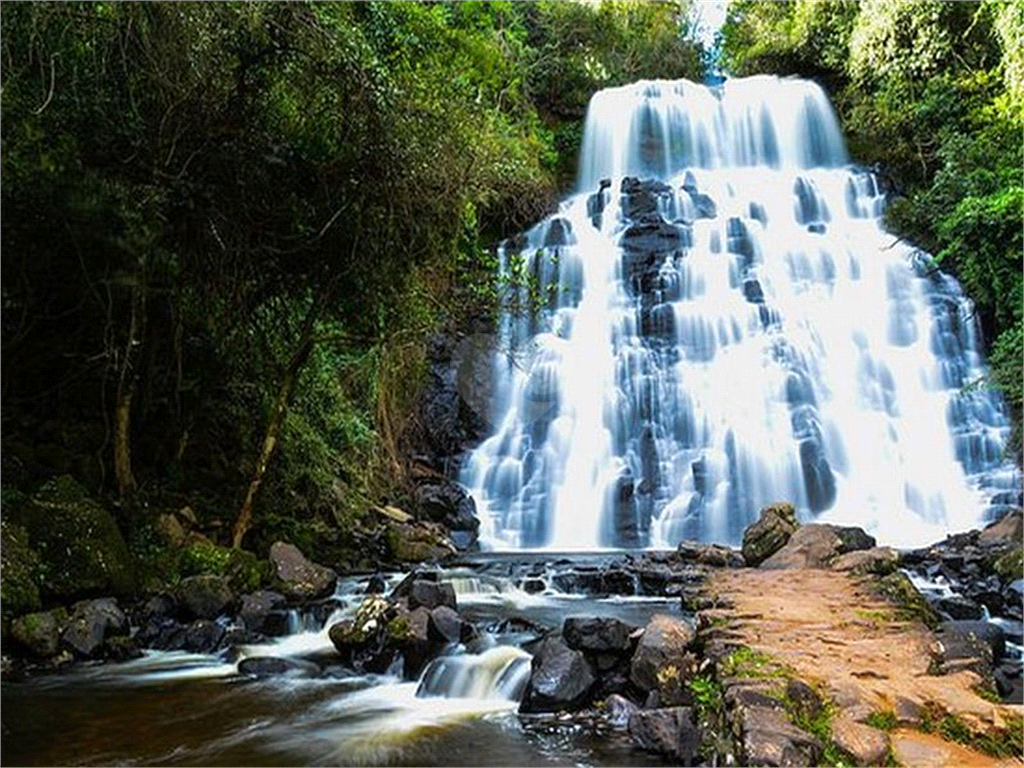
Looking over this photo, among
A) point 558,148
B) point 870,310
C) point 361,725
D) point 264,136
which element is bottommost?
point 361,725

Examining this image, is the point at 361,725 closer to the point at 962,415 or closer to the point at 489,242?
the point at 962,415

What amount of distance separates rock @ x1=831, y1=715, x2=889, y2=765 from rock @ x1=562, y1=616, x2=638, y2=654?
1791mm

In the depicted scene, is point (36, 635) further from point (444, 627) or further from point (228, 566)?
point (444, 627)

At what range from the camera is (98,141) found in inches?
265

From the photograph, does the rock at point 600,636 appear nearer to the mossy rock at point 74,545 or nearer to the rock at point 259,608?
the rock at point 259,608

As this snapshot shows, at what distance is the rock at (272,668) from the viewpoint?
19.8 feet

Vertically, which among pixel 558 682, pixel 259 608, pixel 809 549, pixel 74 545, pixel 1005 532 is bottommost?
pixel 558 682

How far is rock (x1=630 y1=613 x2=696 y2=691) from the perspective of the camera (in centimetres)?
492

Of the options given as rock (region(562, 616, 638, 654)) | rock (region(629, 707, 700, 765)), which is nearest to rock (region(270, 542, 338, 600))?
rock (region(562, 616, 638, 654))

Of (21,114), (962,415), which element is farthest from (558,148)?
(21,114)

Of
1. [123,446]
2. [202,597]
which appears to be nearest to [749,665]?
[202,597]

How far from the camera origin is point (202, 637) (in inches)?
259

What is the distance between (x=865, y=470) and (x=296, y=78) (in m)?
10.7

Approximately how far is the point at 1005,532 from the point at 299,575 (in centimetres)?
838
